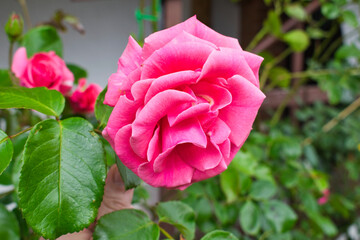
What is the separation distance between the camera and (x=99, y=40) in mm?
1877

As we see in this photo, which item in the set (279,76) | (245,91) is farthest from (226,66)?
(279,76)

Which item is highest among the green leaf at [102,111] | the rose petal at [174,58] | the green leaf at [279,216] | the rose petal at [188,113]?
the rose petal at [174,58]

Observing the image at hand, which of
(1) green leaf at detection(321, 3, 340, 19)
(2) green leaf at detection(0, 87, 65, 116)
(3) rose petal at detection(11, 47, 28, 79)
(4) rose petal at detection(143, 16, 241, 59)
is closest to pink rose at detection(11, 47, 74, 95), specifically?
(3) rose petal at detection(11, 47, 28, 79)

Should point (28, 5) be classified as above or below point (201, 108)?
below

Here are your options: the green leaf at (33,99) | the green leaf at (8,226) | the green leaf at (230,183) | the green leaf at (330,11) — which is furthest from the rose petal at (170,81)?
the green leaf at (330,11)

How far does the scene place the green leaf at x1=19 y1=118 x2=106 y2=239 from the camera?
0.85 ft

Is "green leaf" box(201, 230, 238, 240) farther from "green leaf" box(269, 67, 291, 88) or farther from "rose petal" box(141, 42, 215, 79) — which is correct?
"green leaf" box(269, 67, 291, 88)

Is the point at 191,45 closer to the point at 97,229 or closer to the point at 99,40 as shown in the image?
the point at 97,229

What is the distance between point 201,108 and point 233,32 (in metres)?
2.36

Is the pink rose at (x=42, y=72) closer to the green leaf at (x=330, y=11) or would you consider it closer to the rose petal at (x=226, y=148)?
the rose petal at (x=226, y=148)

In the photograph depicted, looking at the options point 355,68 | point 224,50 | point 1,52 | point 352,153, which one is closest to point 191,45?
point 224,50

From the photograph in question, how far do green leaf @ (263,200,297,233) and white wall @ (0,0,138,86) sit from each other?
134cm

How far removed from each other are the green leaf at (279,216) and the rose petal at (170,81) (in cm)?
61

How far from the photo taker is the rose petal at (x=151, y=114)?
24cm
